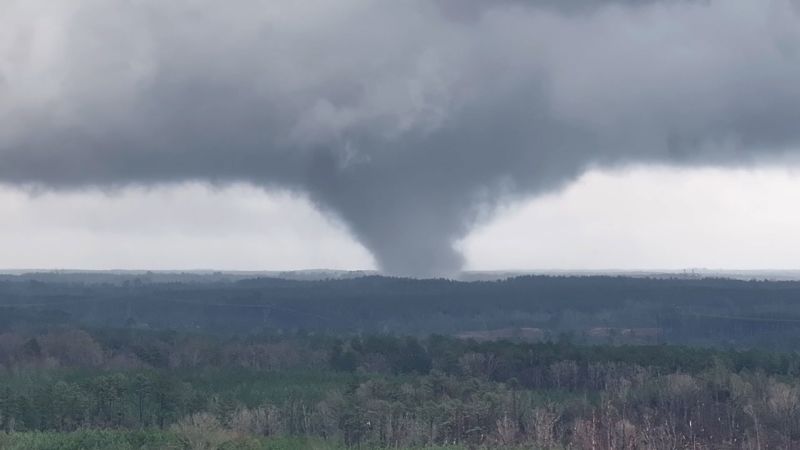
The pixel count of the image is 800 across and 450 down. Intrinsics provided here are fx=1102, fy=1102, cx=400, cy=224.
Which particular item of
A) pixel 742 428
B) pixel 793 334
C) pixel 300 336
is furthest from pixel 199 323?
pixel 742 428

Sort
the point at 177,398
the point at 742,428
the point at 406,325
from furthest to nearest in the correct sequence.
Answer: the point at 406,325 → the point at 177,398 → the point at 742,428

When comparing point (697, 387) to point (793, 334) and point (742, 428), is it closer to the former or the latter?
point (742, 428)

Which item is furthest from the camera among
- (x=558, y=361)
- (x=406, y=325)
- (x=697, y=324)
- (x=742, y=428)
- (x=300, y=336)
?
(x=406, y=325)

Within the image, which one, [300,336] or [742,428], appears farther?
[300,336]

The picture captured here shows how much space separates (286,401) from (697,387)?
25339mm

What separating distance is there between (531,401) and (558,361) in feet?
70.6

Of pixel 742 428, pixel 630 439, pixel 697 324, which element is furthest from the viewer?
pixel 697 324

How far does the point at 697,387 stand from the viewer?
68.1m

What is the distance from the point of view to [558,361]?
294ft

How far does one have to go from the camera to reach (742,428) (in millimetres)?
60406

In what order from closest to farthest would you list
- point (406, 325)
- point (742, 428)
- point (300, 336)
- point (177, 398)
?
point (742, 428) → point (177, 398) → point (300, 336) → point (406, 325)

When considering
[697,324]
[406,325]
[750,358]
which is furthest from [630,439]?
[406,325]

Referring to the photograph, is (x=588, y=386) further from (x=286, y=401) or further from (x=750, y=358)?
(x=286, y=401)

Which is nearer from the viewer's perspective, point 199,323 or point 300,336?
point 300,336
